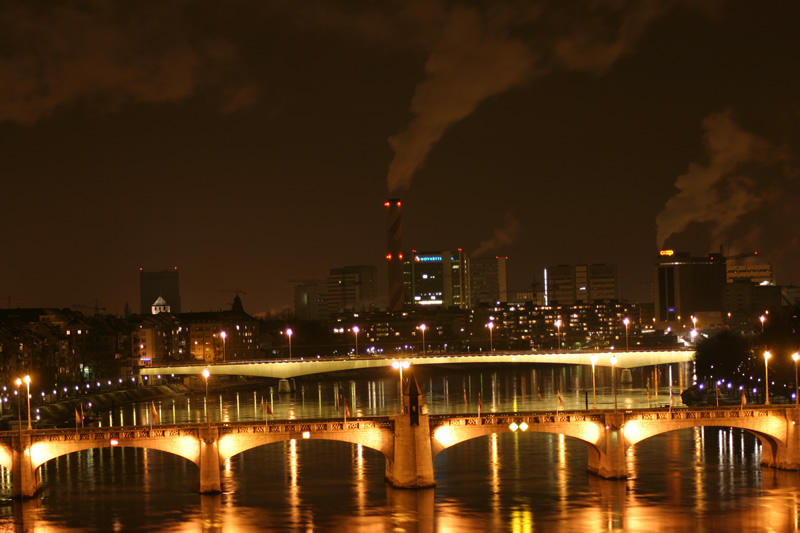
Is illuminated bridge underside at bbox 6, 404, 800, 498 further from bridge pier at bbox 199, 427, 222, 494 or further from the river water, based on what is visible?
the river water

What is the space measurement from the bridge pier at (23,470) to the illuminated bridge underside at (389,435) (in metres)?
0.05

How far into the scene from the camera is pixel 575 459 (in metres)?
65.2

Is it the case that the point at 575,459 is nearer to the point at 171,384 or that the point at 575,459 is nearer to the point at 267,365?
the point at 267,365

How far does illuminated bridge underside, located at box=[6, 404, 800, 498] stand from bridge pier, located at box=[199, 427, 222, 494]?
0.05 m

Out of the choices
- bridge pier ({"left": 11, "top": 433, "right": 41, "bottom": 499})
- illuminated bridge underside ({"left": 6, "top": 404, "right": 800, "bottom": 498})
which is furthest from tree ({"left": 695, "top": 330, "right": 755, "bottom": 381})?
bridge pier ({"left": 11, "top": 433, "right": 41, "bottom": 499})

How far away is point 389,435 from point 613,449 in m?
11.4

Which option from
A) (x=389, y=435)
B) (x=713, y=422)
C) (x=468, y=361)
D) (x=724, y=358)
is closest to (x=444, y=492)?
(x=389, y=435)

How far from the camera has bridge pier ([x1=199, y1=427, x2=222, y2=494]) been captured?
53.3 meters

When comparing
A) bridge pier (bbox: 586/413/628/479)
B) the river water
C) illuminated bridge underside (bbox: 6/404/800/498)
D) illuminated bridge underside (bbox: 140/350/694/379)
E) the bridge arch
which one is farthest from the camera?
illuminated bridge underside (bbox: 140/350/694/379)

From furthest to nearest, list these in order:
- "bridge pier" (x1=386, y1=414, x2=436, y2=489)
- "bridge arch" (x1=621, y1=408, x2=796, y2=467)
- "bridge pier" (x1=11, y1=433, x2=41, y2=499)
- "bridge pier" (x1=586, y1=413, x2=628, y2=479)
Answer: "bridge arch" (x1=621, y1=408, x2=796, y2=467), "bridge pier" (x1=586, y1=413, x2=628, y2=479), "bridge pier" (x1=386, y1=414, x2=436, y2=489), "bridge pier" (x1=11, y1=433, x2=41, y2=499)

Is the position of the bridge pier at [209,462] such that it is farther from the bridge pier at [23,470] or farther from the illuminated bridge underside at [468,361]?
the illuminated bridge underside at [468,361]

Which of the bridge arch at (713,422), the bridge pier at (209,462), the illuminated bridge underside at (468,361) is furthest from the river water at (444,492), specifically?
the illuminated bridge underside at (468,361)

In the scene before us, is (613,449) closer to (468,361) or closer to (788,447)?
(788,447)

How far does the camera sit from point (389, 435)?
178 ft
